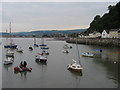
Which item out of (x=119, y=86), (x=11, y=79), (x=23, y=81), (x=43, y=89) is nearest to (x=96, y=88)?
(x=119, y=86)

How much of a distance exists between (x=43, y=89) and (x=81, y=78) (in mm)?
4050

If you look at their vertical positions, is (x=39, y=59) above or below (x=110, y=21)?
below

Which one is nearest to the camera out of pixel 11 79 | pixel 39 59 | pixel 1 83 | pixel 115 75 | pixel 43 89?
pixel 43 89

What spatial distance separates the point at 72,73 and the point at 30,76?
13.2ft

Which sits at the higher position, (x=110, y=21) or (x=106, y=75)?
(x=110, y=21)

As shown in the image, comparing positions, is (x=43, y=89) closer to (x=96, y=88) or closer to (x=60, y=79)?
(x=60, y=79)

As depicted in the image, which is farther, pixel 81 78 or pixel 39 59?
pixel 39 59

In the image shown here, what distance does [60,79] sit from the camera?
538 inches

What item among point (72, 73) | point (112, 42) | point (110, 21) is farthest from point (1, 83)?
point (110, 21)

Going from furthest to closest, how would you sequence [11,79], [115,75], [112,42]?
[112,42]
[115,75]
[11,79]

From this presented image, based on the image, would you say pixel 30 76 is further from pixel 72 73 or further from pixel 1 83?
pixel 72 73

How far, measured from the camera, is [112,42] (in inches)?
1886

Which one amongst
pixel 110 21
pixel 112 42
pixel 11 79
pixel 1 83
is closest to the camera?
pixel 1 83

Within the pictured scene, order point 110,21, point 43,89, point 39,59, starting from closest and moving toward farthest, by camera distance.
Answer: point 43,89
point 39,59
point 110,21
